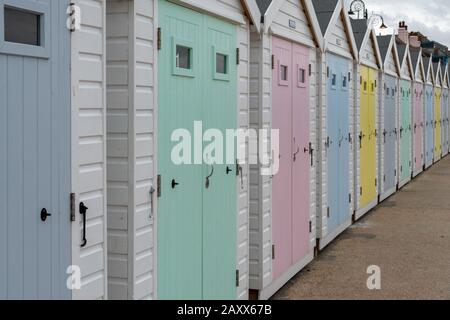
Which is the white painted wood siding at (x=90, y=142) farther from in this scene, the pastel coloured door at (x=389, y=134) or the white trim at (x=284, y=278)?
the pastel coloured door at (x=389, y=134)

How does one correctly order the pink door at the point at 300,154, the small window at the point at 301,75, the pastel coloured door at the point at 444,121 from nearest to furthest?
the pink door at the point at 300,154 < the small window at the point at 301,75 < the pastel coloured door at the point at 444,121

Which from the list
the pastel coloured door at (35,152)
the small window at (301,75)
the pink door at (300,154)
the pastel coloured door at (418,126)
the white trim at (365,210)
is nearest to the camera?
the pastel coloured door at (35,152)

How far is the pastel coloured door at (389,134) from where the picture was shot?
1488cm

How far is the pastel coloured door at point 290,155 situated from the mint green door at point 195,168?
1.25 meters

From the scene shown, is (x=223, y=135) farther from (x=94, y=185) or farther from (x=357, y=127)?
(x=357, y=127)

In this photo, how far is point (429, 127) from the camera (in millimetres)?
22844

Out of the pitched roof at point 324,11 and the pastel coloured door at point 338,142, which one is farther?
the pastel coloured door at point 338,142

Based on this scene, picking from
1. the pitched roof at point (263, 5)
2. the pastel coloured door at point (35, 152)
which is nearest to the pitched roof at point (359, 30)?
the pitched roof at point (263, 5)

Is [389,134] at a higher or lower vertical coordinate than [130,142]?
higher

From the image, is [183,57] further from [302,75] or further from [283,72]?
[302,75]

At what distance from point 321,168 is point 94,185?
570 centimetres

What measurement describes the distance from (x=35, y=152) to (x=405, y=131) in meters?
15.4

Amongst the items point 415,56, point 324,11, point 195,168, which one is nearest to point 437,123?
point 415,56

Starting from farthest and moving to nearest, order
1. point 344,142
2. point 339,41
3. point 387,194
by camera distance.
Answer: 1. point 387,194
2. point 344,142
3. point 339,41
